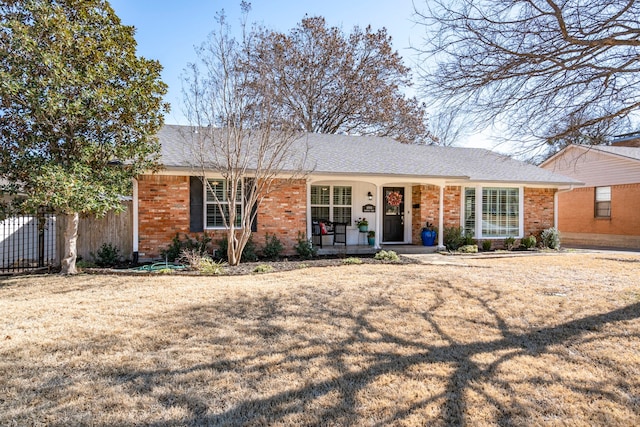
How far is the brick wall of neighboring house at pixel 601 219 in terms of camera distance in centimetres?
1694

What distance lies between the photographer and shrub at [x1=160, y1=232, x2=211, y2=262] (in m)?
10.0

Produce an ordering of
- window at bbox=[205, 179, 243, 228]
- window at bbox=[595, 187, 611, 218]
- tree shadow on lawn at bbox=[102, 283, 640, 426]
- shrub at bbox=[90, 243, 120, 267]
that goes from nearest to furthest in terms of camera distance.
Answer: tree shadow on lawn at bbox=[102, 283, 640, 426] < shrub at bbox=[90, 243, 120, 267] < window at bbox=[205, 179, 243, 228] < window at bbox=[595, 187, 611, 218]

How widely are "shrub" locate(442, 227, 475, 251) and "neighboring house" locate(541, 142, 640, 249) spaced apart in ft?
20.3

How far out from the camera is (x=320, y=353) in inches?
160

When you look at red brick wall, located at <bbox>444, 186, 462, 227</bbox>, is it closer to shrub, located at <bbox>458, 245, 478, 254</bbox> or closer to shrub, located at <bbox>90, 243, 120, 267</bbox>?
shrub, located at <bbox>458, 245, 478, 254</bbox>

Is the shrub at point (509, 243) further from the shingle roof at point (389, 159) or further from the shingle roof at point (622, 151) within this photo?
the shingle roof at point (622, 151)

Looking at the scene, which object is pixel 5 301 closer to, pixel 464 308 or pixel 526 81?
pixel 464 308

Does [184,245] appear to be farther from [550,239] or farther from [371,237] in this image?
[550,239]

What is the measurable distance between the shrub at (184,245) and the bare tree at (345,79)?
1283 centimetres

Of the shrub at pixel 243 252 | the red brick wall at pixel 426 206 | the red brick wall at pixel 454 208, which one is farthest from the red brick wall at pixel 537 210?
the shrub at pixel 243 252

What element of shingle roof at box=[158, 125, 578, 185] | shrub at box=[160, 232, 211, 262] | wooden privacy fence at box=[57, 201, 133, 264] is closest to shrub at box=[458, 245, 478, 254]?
shingle roof at box=[158, 125, 578, 185]

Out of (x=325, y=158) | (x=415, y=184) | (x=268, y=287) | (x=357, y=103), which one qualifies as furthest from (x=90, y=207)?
(x=357, y=103)

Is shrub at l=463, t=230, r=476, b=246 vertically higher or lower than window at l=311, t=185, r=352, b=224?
lower

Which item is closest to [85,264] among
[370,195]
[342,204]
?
[342,204]
